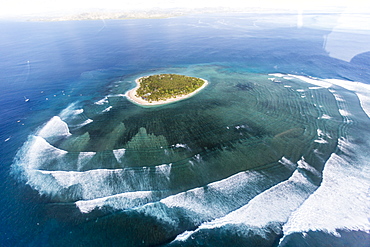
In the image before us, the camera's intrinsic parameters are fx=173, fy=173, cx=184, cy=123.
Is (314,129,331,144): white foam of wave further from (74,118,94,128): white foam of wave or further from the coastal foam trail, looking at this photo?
(74,118,94,128): white foam of wave

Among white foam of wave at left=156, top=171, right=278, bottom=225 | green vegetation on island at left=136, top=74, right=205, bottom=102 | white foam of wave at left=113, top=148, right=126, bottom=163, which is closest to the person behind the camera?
white foam of wave at left=156, top=171, right=278, bottom=225

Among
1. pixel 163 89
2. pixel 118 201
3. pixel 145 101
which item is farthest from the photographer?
pixel 163 89

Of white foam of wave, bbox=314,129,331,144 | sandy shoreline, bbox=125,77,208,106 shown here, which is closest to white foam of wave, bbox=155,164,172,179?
sandy shoreline, bbox=125,77,208,106

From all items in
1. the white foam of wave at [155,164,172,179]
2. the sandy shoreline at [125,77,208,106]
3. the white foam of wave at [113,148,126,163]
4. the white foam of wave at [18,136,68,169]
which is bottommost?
the white foam of wave at [18,136,68,169]

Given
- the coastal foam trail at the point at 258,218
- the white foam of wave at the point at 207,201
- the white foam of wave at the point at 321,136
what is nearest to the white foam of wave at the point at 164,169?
the white foam of wave at the point at 207,201

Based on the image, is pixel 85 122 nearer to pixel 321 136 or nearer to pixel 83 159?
pixel 83 159

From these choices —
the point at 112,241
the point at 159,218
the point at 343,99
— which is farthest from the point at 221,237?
the point at 343,99

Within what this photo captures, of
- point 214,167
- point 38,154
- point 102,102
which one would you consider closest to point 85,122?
point 102,102
